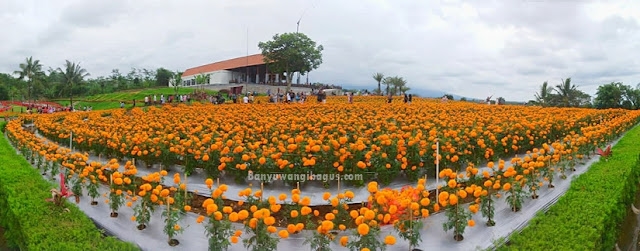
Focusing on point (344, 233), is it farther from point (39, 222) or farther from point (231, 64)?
point (231, 64)

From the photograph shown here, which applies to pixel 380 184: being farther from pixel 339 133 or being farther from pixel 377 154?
pixel 339 133

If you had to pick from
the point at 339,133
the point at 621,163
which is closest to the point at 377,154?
the point at 339,133

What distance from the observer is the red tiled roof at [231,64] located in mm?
50094

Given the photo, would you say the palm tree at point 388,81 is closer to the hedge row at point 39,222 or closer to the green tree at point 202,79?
the green tree at point 202,79

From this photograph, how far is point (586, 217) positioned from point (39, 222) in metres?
6.62

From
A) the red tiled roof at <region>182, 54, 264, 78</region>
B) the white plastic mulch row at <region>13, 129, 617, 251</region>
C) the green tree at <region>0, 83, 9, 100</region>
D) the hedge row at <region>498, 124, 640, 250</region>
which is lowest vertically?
the white plastic mulch row at <region>13, 129, 617, 251</region>

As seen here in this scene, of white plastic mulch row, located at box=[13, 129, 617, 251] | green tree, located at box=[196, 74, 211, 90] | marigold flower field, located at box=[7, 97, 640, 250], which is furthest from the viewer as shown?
green tree, located at box=[196, 74, 211, 90]

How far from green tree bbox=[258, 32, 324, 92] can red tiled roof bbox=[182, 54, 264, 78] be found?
8.99 ft

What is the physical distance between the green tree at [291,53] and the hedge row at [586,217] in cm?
3729

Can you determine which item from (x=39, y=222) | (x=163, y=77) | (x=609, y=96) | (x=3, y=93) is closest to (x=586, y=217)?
(x=39, y=222)

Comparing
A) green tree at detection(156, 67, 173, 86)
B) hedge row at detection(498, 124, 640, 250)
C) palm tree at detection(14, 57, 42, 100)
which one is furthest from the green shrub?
green tree at detection(156, 67, 173, 86)

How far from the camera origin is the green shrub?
4766 mm

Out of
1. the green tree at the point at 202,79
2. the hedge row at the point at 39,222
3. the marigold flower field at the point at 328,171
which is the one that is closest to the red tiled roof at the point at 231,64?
the green tree at the point at 202,79

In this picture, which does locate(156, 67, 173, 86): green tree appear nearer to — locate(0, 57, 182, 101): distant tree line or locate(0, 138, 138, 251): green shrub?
locate(0, 57, 182, 101): distant tree line
